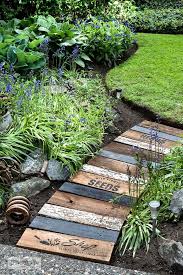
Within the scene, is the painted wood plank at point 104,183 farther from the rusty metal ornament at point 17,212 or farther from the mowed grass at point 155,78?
the mowed grass at point 155,78

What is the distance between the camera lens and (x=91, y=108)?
6203mm

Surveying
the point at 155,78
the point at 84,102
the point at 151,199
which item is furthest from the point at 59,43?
the point at 151,199

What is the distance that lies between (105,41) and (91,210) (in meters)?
4.44

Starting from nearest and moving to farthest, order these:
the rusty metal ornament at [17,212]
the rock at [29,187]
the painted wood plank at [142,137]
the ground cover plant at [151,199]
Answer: the ground cover plant at [151,199] → the rusty metal ornament at [17,212] → the rock at [29,187] → the painted wood plank at [142,137]

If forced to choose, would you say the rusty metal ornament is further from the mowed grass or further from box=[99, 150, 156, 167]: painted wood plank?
the mowed grass

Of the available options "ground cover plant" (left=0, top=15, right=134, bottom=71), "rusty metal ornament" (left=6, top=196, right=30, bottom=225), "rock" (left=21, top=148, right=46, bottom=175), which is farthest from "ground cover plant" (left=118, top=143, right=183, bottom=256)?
"ground cover plant" (left=0, top=15, right=134, bottom=71)

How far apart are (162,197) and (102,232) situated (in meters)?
0.60

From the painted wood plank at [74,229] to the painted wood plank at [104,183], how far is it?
0.65 meters

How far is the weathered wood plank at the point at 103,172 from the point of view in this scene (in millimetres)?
5102

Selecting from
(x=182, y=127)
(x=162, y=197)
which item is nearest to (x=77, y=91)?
(x=182, y=127)

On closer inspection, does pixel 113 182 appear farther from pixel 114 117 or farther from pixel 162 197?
pixel 114 117

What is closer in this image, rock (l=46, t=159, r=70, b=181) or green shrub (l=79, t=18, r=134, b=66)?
rock (l=46, t=159, r=70, b=181)

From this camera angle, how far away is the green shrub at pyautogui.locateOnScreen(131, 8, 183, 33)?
1138cm

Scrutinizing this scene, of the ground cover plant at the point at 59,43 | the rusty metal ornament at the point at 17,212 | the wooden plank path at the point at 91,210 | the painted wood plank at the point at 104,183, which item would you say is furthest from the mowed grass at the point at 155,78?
the rusty metal ornament at the point at 17,212
